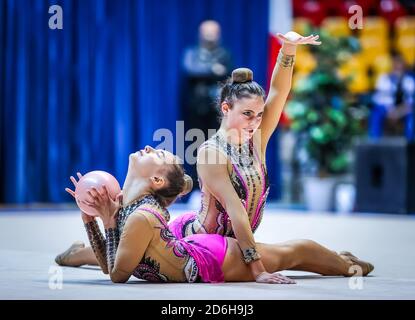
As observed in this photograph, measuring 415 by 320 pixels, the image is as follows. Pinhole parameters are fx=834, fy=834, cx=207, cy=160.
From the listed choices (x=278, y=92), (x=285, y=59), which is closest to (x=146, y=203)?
(x=278, y=92)

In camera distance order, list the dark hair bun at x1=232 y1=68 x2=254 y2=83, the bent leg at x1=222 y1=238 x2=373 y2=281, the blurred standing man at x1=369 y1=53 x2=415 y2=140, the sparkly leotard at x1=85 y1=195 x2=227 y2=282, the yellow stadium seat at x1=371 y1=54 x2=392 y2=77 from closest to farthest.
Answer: the sparkly leotard at x1=85 y1=195 x2=227 y2=282 → the bent leg at x1=222 y1=238 x2=373 y2=281 → the dark hair bun at x1=232 y1=68 x2=254 y2=83 → the blurred standing man at x1=369 y1=53 x2=415 y2=140 → the yellow stadium seat at x1=371 y1=54 x2=392 y2=77

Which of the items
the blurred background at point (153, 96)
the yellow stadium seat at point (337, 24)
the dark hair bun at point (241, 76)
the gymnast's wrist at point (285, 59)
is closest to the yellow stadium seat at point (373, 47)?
the yellow stadium seat at point (337, 24)

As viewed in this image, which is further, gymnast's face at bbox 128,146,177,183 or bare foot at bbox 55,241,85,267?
bare foot at bbox 55,241,85,267

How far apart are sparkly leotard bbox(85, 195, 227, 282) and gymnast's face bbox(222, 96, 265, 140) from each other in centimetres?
44

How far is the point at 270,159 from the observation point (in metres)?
9.27

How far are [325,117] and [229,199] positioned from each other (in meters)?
5.44

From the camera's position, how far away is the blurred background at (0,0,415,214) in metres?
8.12

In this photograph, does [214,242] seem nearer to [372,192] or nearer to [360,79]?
[372,192]

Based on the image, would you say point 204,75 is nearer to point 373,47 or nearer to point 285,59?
point 373,47

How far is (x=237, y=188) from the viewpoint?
3305mm

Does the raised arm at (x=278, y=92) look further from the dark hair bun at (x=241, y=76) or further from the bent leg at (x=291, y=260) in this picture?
the bent leg at (x=291, y=260)

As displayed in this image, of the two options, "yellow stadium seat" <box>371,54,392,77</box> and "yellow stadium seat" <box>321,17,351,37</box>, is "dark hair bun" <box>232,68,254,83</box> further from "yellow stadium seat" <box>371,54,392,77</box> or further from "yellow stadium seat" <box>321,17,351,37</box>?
"yellow stadium seat" <box>321,17,351,37</box>

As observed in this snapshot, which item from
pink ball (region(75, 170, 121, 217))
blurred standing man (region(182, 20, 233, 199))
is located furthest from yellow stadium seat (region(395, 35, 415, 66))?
pink ball (region(75, 170, 121, 217))

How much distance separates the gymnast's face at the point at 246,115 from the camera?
328 cm
